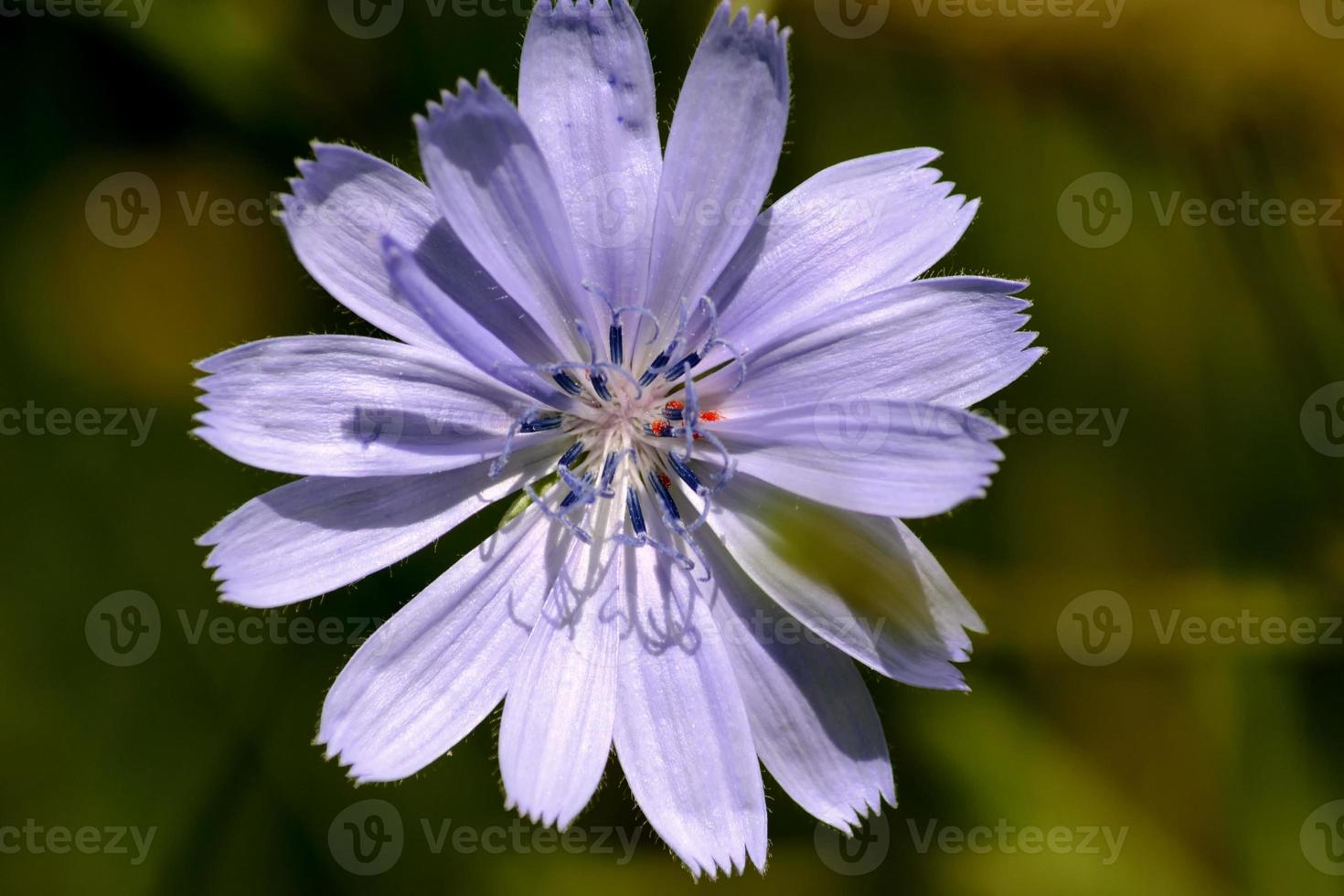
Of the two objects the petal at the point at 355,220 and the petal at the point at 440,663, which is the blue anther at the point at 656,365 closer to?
the petal at the point at 440,663

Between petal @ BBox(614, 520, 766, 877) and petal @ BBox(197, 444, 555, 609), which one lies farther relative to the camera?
petal @ BBox(614, 520, 766, 877)

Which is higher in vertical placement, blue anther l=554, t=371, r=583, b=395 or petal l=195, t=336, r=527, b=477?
blue anther l=554, t=371, r=583, b=395

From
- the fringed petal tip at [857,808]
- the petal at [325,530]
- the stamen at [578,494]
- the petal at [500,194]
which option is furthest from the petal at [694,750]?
the petal at [500,194]

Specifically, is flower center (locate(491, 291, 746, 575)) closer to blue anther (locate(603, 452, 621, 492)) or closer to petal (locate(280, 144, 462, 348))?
blue anther (locate(603, 452, 621, 492))

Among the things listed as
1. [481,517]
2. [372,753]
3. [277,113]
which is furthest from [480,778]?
[277,113]

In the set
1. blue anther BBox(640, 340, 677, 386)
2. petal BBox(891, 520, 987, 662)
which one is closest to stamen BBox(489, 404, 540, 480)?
blue anther BBox(640, 340, 677, 386)

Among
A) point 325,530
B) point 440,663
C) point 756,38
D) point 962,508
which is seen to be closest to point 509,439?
point 325,530
